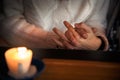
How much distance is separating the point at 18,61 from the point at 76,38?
1.04 feet

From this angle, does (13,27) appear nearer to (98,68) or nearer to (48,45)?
(48,45)

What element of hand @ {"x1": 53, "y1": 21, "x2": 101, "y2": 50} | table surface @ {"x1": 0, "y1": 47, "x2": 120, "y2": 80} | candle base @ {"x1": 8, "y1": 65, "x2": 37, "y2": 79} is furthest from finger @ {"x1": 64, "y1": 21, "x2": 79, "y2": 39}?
candle base @ {"x1": 8, "y1": 65, "x2": 37, "y2": 79}

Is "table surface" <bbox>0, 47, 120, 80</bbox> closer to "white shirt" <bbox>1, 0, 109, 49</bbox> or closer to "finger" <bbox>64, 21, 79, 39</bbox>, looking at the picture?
"finger" <bbox>64, 21, 79, 39</bbox>

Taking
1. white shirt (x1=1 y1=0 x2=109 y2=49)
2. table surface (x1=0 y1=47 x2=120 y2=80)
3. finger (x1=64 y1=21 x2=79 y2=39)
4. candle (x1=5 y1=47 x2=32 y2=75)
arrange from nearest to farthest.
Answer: candle (x1=5 y1=47 x2=32 y2=75) → table surface (x1=0 y1=47 x2=120 y2=80) → finger (x1=64 y1=21 x2=79 y2=39) → white shirt (x1=1 y1=0 x2=109 y2=49)

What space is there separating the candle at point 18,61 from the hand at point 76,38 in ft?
0.91

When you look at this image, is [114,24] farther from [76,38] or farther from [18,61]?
[18,61]

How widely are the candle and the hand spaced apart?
276mm

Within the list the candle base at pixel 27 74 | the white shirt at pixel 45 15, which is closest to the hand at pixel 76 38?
the white shirt at pixel 45 15

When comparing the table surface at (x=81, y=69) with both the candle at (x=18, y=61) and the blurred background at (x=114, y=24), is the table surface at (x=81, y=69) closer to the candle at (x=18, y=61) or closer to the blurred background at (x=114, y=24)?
the candle at (x=18, y=61)

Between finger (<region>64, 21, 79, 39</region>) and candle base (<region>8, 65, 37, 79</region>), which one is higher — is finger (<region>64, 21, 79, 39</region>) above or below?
above

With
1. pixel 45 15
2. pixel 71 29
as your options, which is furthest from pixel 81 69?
pixel 45 15

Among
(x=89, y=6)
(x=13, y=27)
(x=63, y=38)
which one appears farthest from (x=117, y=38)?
(x=13, y=27)

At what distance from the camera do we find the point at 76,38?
0.71 meters

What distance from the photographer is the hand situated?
2.29ft
